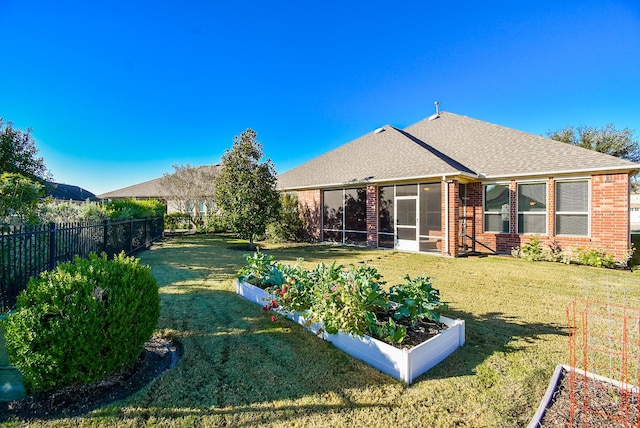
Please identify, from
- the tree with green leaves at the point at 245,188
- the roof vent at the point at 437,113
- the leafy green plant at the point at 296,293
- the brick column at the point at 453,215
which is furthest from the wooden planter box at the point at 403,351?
the roof vent at the point at 437,113

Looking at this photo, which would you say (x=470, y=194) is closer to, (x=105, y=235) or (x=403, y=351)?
(x=403, y=351)

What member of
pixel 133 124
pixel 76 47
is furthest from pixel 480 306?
pixel 133 124

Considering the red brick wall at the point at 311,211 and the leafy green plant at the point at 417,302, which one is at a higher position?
the red brick wall at the point at 311,211

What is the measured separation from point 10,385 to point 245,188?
31.7ft

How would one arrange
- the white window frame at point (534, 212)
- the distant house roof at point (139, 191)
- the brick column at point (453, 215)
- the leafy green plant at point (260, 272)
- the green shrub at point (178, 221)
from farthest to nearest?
the distant house roof at point (139, 191) → the green shrub at point (178, 221) → the brick column at point (453, 215) → the white window frame at point (534, 212) → the leafy green plant at point (260, 272)

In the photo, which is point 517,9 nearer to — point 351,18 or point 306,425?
point 351,18

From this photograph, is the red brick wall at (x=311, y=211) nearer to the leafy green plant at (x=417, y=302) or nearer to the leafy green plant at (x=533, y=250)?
the leafy green plant at (x=533, y=250)

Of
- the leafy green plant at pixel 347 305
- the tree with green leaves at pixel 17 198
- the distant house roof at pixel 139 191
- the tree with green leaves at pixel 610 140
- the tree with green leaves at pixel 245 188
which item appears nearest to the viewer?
the leafy green plant at pixel 347 305

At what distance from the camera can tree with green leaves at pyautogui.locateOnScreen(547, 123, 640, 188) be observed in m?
20.5

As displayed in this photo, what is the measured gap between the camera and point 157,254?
10758 millimetres

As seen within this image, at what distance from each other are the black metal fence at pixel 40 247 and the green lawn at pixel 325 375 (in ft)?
6.83

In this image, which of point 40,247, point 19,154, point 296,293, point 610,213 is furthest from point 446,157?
point 19,154

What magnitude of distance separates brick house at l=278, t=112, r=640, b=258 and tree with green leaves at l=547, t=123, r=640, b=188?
14.7 meters

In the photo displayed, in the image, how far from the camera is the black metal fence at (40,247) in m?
4.18
